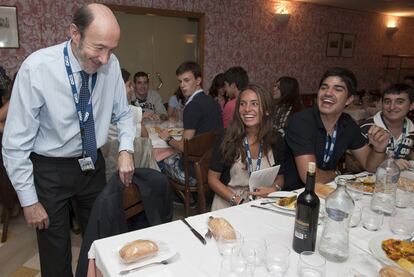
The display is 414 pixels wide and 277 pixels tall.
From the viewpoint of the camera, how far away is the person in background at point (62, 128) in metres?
1.36

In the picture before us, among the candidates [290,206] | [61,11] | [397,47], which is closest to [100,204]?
[290,206]

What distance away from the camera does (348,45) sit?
26.2 ft

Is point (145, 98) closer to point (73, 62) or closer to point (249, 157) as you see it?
point (249, 157)

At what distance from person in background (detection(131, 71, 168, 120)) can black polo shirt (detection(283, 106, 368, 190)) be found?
7.08ft

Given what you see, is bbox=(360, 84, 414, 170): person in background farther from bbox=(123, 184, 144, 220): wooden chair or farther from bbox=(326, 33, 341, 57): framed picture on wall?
bbox=(326, 33, 341, 57): framed picture on wall

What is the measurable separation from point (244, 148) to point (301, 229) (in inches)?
36.2

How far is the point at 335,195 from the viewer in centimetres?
117

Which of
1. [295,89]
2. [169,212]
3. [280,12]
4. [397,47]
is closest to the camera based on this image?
[169,212]

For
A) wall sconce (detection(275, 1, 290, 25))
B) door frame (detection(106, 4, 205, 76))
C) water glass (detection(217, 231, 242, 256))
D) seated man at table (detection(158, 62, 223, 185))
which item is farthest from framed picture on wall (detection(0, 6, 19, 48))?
Answer: wall sconce (detection(275, 1, 290, 25))

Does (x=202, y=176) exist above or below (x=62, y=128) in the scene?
below

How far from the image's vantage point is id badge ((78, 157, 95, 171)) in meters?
1.56

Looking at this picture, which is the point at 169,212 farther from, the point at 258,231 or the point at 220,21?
the point at 220,21

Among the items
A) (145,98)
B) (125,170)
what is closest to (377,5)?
(145,98)

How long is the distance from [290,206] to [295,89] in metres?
2.39
